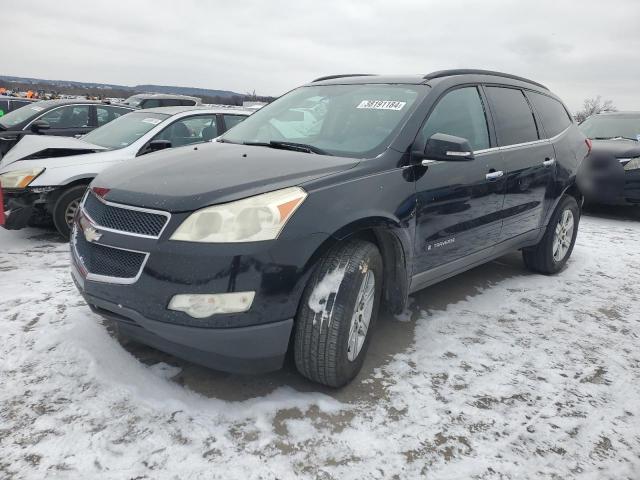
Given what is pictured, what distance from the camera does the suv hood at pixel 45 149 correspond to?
518 centimetres

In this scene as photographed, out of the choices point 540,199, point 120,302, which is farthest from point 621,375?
point 120,302

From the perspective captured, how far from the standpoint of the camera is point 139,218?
2.34 meters

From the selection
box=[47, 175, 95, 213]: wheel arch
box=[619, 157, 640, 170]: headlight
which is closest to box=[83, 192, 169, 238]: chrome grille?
box=[47, 175, 95, 213]: wheel arch

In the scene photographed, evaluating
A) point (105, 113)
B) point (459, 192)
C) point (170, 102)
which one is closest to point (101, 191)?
point (459, 192)

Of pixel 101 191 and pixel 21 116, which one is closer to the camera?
pixel 101 191

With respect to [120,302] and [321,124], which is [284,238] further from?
[321,124]

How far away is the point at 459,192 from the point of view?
3.30 meters

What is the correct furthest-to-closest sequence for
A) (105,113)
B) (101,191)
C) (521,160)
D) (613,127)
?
(613,127) → (105,113) → (521,160) → (101,191)

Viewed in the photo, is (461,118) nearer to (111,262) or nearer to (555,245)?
(555,245)

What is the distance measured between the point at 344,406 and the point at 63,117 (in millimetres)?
7453

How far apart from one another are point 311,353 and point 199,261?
71cm

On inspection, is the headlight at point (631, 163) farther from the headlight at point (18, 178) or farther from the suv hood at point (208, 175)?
Result: the headlight at point (18, 178)

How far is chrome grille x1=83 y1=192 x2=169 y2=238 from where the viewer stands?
2279 mm

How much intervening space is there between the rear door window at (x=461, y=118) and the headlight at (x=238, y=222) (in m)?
1.25
